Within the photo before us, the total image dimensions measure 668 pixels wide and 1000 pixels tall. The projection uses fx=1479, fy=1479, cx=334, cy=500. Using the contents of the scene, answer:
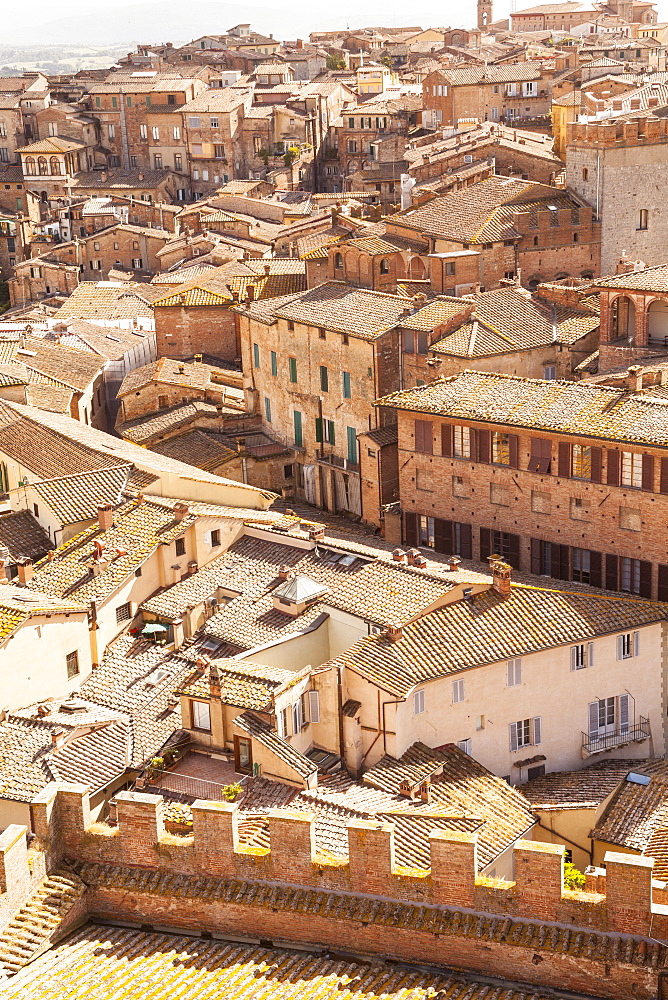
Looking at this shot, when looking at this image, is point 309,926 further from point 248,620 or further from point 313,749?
point 248,620

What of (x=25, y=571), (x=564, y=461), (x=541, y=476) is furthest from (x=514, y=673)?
(x=25, y=571)

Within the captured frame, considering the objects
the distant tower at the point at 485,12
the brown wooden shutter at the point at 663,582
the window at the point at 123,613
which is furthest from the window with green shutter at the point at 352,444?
the distant tower at the point at 485,12

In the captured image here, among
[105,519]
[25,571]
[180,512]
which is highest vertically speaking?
[180,512]

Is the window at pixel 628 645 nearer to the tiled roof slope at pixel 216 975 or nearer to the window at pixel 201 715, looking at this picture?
the window at pixel 201 715

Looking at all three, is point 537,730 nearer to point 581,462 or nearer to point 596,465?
point 596,465

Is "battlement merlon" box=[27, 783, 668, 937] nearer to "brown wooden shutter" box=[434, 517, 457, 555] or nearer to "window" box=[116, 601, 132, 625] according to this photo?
"window" box=[116, 601, 132, 625]

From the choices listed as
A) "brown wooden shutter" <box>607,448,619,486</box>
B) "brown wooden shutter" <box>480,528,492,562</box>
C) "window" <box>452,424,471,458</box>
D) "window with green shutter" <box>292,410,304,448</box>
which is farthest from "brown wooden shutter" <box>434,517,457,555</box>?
"window with green shutter" <box>292,410,304,448</box>

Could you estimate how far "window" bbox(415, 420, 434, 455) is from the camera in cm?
4050

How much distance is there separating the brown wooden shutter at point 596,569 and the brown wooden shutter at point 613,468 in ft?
6.26

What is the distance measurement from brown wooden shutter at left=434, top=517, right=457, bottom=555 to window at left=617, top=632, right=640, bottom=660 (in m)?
8.78

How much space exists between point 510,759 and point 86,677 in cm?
984

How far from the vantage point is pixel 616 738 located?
109ft

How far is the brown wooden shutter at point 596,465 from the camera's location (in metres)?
36.6

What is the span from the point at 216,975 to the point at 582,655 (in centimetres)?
1727
